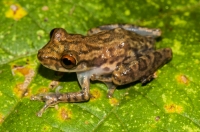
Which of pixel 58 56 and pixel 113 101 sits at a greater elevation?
pixel 58 56

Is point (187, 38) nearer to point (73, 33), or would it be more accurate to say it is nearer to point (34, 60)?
point (73, 33)

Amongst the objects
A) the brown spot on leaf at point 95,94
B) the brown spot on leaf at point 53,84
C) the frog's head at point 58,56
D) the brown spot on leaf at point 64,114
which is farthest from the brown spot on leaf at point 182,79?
the brown spot on leaf at point 53,84

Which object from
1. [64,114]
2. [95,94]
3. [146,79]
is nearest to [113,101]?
[95,94]

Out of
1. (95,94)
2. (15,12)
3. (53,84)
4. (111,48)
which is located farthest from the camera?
(15,12)

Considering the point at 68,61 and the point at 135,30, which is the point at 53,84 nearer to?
the point at 68,61

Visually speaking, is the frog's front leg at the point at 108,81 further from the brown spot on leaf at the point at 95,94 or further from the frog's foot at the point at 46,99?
the frog's foot at the point at 46,99

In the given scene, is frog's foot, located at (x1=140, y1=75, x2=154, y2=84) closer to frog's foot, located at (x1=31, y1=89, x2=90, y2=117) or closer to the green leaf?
the green leaf
